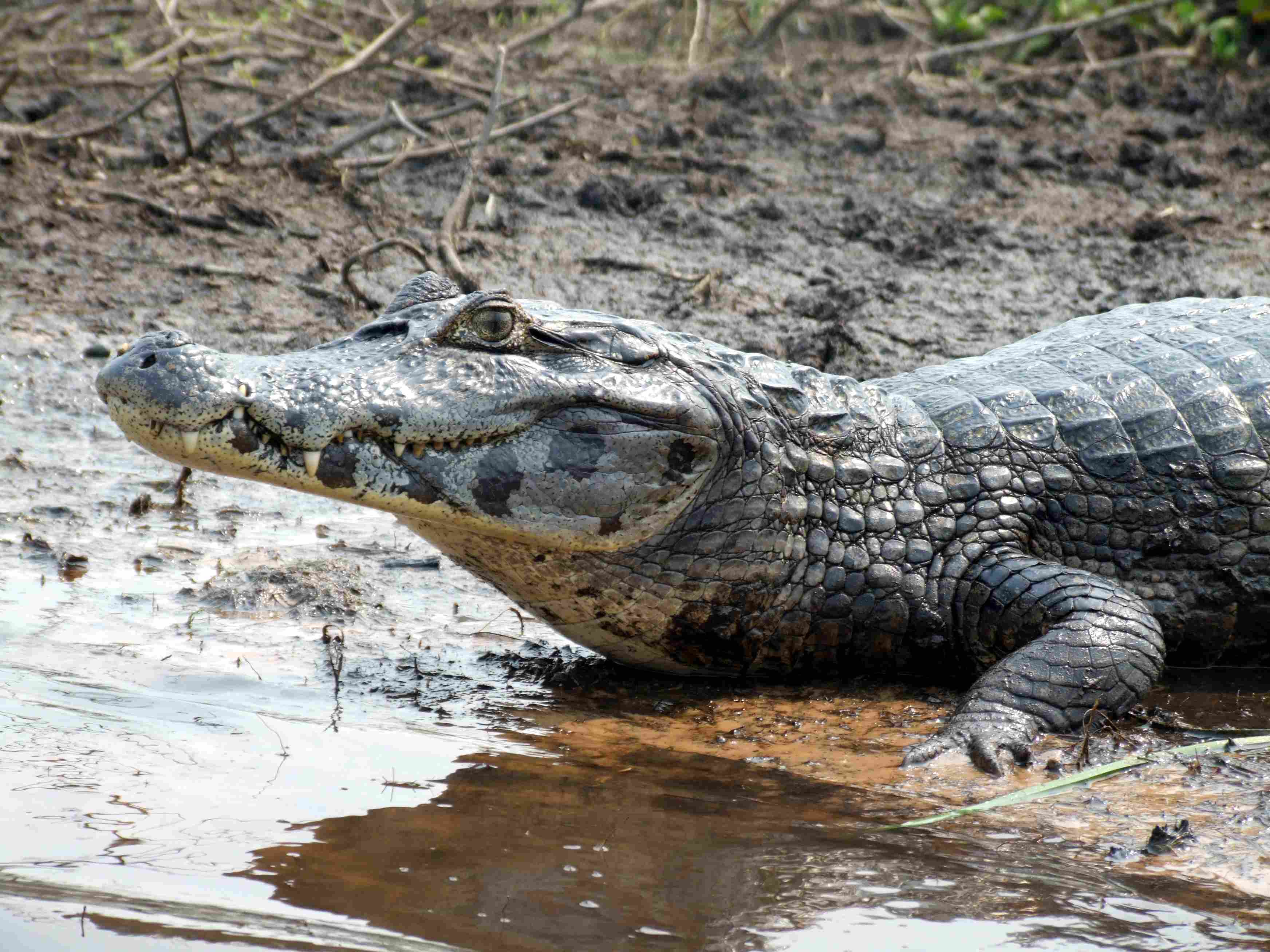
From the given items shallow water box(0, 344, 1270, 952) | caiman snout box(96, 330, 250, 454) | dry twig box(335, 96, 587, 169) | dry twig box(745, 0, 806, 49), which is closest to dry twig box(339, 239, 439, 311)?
dry twig box(335, 96, 587, 169)

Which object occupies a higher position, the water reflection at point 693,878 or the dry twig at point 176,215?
the dry twig at point 176,215

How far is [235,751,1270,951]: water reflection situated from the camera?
2.54m

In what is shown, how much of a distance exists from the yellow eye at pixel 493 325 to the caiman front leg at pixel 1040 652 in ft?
4.32

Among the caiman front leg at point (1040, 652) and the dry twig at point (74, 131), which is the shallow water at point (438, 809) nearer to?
the caiman front leg at point (1040, 652)

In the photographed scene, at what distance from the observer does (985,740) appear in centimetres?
342

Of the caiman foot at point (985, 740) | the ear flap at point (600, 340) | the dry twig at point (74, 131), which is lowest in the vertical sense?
the caiman foot at point (985, 740)

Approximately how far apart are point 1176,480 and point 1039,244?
366 centimetres

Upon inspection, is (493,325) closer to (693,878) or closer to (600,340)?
(600,340)

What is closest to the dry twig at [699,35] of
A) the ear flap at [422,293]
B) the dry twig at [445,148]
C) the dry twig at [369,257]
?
the dry twig at [445,148]

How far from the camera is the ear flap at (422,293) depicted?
12.3 feet

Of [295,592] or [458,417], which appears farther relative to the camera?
[295,592]

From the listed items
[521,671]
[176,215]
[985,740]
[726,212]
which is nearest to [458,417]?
[521,671]

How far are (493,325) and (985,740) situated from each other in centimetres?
148

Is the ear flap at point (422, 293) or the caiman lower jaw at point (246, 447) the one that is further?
the ear flap at point (422, 293)
